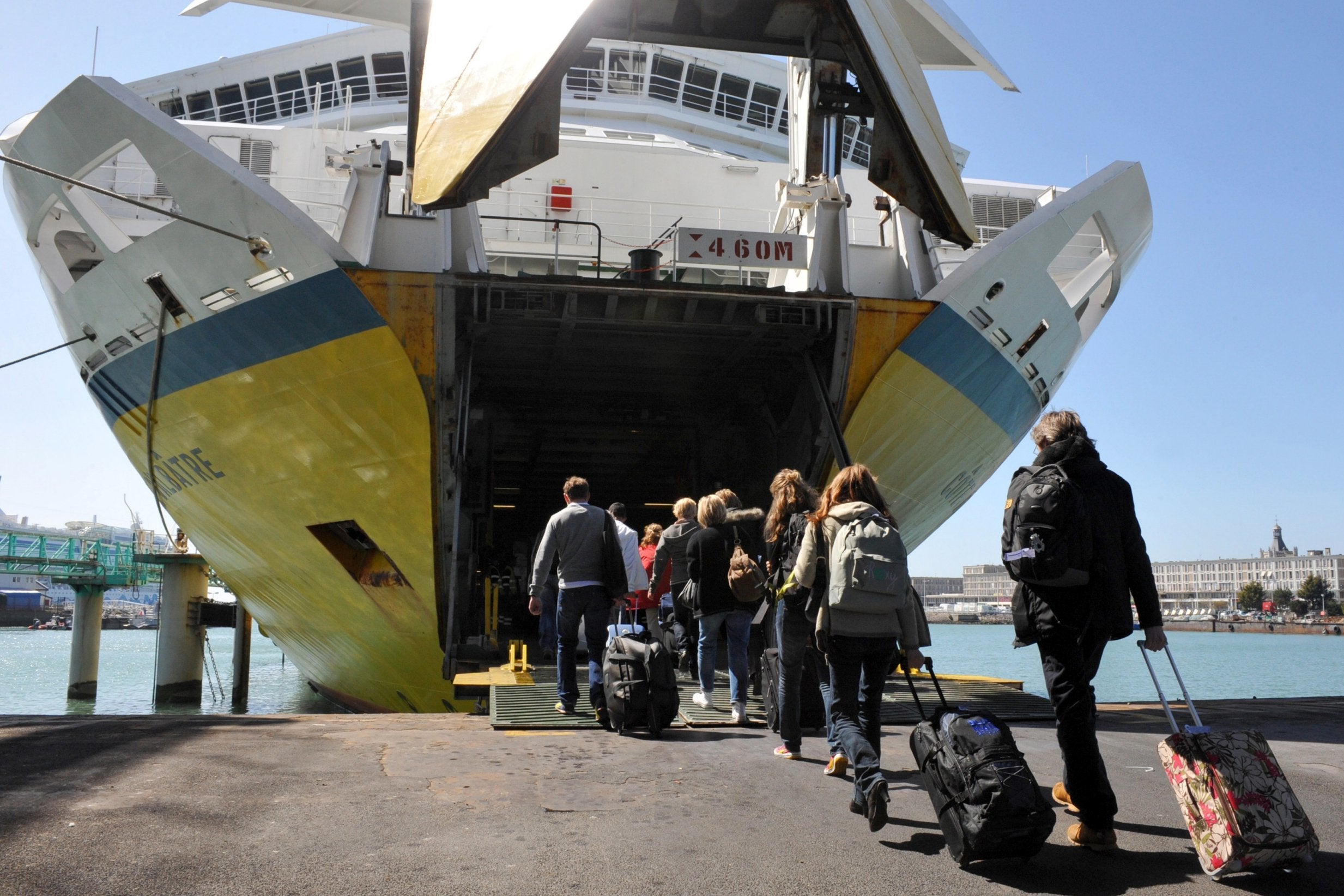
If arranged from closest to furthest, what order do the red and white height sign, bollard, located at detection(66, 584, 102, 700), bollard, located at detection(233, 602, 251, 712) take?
the red and white height sign < bollard, located at detection(233, 602, 251, 712) < bollard, located at detection(66, 584, 102, 700)

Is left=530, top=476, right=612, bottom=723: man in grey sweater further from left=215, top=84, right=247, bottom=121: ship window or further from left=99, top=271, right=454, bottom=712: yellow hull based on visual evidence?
left=215, top=84, right=247, bottom=121: ship window

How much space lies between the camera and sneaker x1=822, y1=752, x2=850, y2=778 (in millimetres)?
4328

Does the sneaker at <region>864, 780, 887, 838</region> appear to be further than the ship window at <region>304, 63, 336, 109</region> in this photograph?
No

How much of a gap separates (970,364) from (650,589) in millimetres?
3904

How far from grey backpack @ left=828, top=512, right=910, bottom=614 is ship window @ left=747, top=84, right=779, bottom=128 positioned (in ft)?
51.2

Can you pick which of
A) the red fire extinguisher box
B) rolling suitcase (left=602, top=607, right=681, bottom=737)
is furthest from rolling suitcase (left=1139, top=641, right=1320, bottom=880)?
the red fire extinguisher box

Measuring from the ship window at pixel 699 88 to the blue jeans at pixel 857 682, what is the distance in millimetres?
15702

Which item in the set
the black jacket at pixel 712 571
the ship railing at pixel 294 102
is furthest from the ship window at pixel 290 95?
the black jacket at pixel 712 571

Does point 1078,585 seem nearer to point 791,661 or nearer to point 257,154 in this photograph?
point 791,661

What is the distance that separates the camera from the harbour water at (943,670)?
74.3 feet

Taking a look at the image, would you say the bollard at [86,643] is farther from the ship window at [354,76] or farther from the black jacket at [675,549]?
the black jacket at [675,549]

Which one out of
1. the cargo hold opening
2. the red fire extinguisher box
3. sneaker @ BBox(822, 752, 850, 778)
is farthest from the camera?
the red fire extinguisher box

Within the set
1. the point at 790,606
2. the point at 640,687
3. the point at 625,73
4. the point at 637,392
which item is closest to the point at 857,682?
the point at 790,606

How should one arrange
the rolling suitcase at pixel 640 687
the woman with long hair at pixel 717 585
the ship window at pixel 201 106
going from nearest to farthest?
1. the rolling suitcase at pixel 640 687
2. the woman with long hair at pixel 717 585
3. the ship window at pixel 201 106
